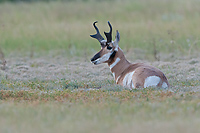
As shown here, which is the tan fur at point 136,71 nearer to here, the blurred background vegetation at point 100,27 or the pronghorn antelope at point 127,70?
the pronghorn antelope at point 127,70

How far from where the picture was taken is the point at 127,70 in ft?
30.6

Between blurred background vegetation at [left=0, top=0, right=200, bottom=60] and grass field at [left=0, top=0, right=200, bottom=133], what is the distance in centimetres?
5

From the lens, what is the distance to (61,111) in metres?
6.12

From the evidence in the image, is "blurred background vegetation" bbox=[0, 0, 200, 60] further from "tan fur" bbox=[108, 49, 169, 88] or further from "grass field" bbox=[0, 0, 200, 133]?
"tan fur" bbox=[108, 49, 169, 88]

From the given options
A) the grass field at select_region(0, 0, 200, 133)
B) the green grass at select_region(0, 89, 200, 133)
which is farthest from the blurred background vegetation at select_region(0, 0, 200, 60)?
the green grass at select_region(0, 89, 200, 133)

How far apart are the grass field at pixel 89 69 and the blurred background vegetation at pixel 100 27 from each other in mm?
50

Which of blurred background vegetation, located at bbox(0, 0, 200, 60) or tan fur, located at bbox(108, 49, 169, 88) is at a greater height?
blurred background vegetation, located at bbox(0, 0, 200, 60)

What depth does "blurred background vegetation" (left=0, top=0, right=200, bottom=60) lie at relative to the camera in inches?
659

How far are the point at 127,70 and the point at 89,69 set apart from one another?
139 inches

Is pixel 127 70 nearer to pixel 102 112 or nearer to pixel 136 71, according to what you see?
pixel 136 71

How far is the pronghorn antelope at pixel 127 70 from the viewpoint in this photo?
27.8 ft

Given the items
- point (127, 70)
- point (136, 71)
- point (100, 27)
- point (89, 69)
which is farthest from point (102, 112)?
point (100, 27)

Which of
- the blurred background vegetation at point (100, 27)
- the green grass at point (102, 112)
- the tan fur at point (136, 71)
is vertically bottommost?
the green grass at point (102, 112)

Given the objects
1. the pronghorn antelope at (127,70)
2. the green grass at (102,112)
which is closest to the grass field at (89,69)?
the green grass at (102,112)
